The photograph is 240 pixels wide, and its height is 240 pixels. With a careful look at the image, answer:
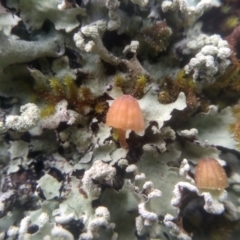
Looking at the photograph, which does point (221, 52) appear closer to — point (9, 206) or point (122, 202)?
point (122, 202)

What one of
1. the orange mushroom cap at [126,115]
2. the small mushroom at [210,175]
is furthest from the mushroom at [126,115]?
the small mushroom at [210,175]

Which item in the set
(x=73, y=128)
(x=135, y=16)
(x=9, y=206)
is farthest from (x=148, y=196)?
(x=135, y=16)

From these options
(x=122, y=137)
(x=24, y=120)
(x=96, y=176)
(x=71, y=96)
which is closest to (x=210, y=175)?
(x=122, y=137)

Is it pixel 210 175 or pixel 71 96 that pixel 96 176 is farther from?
pixel 210 175

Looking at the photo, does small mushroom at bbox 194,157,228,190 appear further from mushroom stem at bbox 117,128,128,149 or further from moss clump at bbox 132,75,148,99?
moss clump at bbox 132,75,148,99

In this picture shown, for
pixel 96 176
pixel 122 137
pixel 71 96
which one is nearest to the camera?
pixel 96 176

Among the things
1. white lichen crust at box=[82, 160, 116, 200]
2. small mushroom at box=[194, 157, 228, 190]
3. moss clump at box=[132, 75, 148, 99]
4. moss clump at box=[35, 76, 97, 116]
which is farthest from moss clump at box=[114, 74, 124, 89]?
small mushroom at box=[194, 157, 228, 190]

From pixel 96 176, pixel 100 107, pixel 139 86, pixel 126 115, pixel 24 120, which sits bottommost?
pixel 96 176

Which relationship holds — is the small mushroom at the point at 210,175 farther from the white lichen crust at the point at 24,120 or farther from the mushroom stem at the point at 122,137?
the white lichen crust at the point at 24,120
